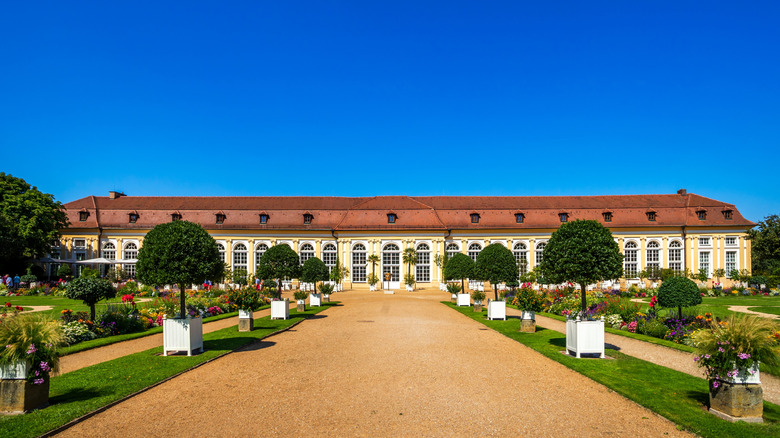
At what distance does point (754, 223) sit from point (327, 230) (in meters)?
38.7

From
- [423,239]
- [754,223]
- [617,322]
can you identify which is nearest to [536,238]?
[423,239]

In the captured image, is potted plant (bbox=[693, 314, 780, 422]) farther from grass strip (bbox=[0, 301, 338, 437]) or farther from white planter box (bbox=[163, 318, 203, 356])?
white planter box (bbox=[163, 318, 203, 356])

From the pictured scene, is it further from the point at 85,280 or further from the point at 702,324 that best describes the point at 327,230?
the point at 702,324

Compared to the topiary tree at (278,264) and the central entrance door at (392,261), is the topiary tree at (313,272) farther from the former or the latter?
the central entrance door at (392,261)

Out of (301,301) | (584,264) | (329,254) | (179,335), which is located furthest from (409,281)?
(179,335)

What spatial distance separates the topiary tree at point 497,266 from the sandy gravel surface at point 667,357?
4841 mm

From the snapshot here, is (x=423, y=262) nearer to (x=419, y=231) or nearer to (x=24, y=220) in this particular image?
(x=419, y=231)

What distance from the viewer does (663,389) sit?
25.4 feet

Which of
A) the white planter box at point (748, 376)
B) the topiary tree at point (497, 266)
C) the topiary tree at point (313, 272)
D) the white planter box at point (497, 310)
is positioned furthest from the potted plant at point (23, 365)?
the topiary tree at point (313, 272)

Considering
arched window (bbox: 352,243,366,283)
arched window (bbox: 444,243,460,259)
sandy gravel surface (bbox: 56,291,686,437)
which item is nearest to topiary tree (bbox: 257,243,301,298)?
sandy gravel surface (bbox: 56,291,686,437)

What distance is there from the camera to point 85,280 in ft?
46.7

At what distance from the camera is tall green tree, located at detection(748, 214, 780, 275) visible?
40.5 metres

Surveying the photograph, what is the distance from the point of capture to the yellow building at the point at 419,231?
4369 cm

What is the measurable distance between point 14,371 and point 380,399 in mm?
4967
